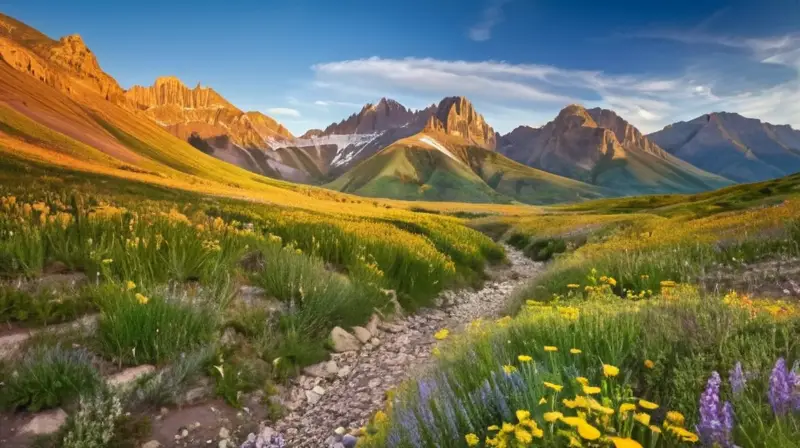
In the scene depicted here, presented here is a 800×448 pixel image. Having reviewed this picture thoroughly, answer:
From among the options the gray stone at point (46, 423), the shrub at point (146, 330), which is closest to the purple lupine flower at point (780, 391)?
the gray stone at point (46, 423)

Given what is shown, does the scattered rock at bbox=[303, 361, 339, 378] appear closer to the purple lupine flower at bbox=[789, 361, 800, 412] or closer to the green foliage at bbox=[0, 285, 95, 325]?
the green foliage at bbox=[0, 285, 95, 325]

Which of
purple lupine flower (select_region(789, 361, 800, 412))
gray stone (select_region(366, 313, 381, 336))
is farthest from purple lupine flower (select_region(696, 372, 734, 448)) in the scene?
gray stone (select_region(366, 313, 381, 336))

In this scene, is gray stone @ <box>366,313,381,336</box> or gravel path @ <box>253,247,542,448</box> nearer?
gravel path @ <box>253,247,542,448</box>

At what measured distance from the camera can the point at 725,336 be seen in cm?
411

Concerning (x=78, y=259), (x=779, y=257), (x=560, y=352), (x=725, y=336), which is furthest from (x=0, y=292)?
(x=779, y=257)

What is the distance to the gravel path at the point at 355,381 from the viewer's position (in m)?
6.19

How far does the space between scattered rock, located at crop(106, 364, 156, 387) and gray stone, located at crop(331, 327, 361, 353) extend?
334 cm

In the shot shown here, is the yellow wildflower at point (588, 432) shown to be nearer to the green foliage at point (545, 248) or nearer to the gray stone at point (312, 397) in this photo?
the gray stone at point (312, 397)

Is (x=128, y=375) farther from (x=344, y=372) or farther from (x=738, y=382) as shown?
(x=738, y=382)

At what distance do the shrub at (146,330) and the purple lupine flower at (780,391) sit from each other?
6695mm

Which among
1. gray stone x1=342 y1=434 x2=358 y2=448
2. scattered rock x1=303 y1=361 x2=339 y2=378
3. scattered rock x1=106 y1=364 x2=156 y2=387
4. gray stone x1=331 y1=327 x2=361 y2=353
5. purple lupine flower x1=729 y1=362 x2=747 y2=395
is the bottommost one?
scattered rock x1=303 y1=361 x2=339 y2=378

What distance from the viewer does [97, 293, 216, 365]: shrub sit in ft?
20.9

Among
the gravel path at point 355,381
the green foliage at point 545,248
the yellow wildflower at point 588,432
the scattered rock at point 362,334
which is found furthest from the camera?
the green foliage at point 545,248

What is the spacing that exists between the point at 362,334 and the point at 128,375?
15.0 feet
